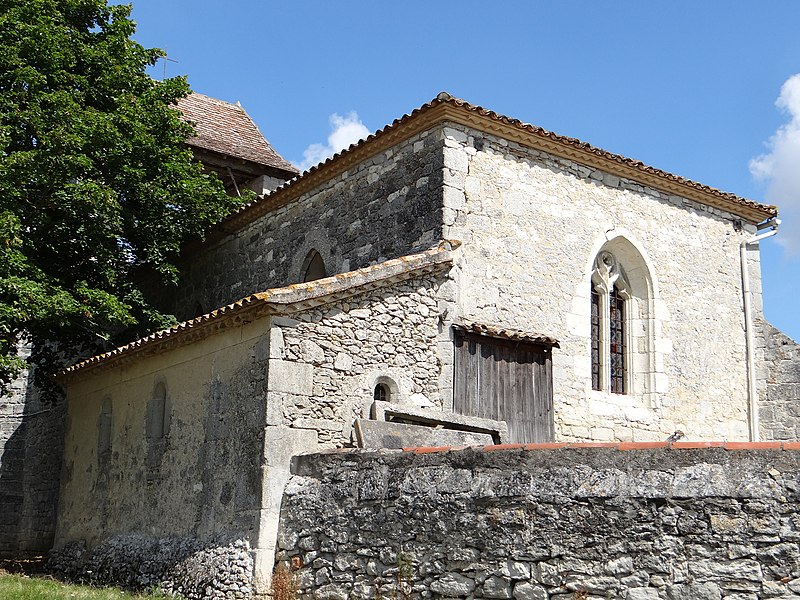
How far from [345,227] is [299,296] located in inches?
137

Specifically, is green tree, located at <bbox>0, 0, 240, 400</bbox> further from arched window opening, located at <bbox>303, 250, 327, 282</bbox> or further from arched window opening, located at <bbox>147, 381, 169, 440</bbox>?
arched window opening, located at <bbox>303, 250, 327, 282</bbox>

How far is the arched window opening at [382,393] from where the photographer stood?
10335 millimetres

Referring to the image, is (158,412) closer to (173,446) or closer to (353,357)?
(173,446)

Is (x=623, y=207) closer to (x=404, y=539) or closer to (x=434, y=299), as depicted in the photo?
(x=434, y=299)

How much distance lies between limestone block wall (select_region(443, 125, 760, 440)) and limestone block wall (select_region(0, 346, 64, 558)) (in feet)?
36.1

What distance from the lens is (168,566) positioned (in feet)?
33.2

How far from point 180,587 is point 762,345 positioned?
9419 millimetres

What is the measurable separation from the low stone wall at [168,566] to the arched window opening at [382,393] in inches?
86.6

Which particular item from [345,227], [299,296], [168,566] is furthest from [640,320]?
[168,566]

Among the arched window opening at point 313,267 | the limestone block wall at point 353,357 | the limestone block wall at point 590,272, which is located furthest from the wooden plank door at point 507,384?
the arched window opening at point 313,267

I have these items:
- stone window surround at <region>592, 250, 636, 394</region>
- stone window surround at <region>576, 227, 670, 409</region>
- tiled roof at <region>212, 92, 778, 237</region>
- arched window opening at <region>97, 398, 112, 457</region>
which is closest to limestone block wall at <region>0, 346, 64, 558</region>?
arched window opening at <region>97, 398, 112, 457</region>

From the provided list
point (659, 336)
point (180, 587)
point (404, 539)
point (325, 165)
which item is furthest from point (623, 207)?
point (180, 587)

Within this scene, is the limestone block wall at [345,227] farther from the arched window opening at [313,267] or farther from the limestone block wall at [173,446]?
the limestone block wall at [173,446]

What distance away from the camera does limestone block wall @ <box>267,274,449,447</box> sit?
31.6ft
